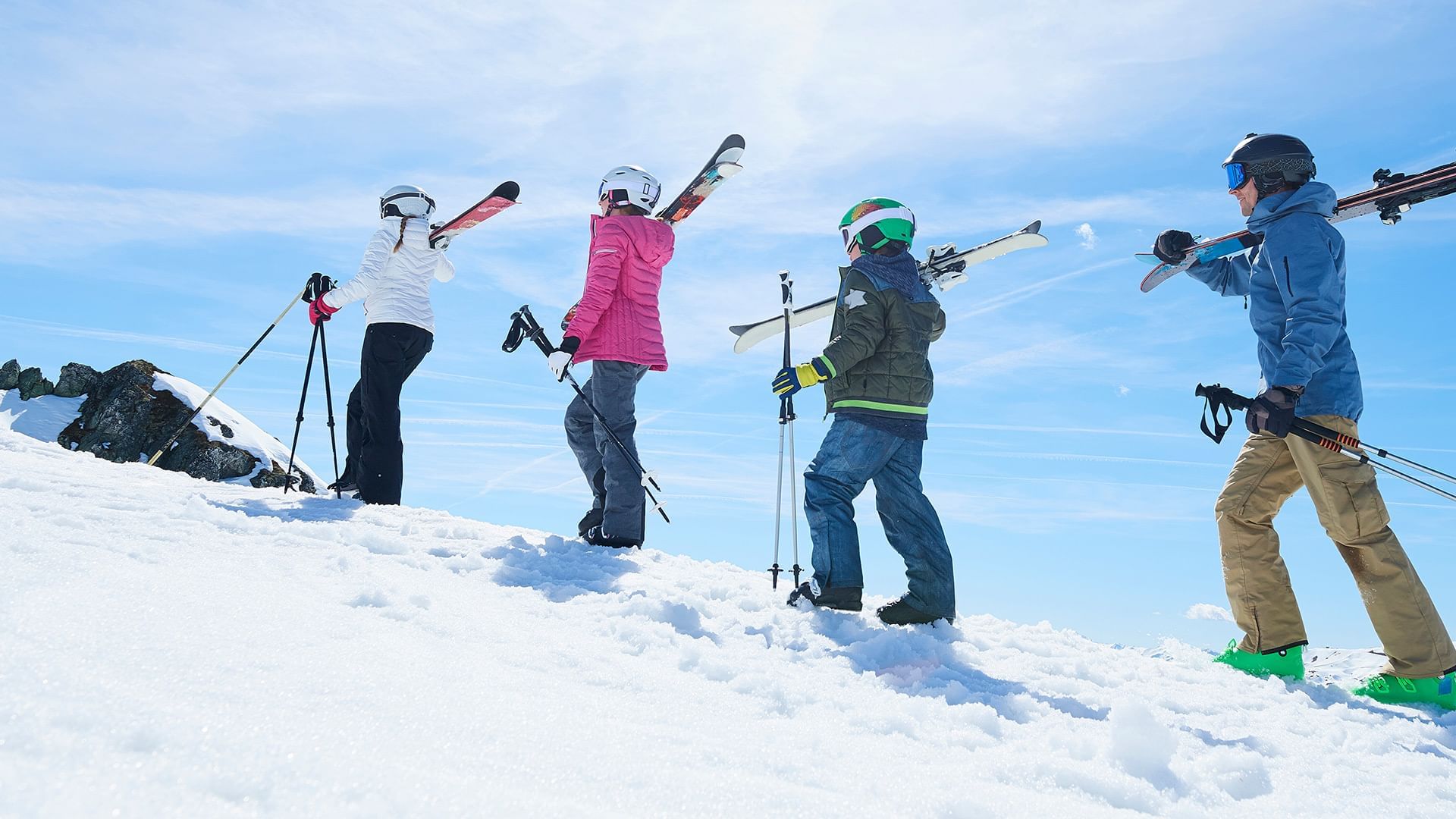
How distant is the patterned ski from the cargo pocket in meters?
5.45

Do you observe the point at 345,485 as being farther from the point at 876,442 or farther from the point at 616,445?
the point at 876,442

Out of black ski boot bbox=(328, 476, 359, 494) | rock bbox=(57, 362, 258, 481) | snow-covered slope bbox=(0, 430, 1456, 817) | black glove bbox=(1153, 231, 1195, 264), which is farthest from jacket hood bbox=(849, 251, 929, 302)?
rock bbox=(57, 362, 258, 481)

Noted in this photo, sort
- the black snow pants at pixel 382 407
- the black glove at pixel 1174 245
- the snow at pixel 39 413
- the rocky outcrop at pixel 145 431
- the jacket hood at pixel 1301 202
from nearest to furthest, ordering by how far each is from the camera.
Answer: the jacket hood at pixel 1301 202, the black glove at pixel 1174 245, the black snow pants at pixel 382 407, the rocky outcrop at pixel 145 431, the snow at pixel 39 413

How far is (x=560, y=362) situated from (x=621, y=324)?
63cm

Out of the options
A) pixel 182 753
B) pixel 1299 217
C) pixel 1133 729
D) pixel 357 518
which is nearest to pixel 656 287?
pixel 357 518

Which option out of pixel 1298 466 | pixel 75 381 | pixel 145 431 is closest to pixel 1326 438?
pixel 1298 466

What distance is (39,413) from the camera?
16.6 m

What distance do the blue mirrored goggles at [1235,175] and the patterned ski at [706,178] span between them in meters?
4.27

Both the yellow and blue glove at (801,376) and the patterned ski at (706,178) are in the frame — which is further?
the patterned ski at (706,178)

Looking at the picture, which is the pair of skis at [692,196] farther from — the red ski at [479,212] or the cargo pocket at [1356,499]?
the cargo pocket at [1356,499]

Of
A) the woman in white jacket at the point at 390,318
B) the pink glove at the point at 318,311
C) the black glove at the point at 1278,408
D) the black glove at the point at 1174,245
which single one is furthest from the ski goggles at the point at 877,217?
the pink glove at the point at 318,311

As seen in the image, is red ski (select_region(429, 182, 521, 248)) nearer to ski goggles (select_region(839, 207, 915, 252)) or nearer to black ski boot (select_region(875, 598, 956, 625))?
ski goggles (select_region(839, 207, 915, 252))

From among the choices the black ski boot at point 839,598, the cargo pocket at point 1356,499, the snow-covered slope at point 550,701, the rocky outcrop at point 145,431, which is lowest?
the snow-covered slope at point 550,701

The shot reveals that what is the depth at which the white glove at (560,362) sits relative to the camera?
7.11 metres
